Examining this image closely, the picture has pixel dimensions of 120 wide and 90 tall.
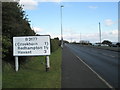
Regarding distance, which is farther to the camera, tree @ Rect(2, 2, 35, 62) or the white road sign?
tree @ Rect(2, 2, 35, 62)

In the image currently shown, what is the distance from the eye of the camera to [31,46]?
1480 cm

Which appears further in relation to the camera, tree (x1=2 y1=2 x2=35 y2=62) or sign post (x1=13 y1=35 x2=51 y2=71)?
tree (x1=2 y1=2 x2=35 y2=62)

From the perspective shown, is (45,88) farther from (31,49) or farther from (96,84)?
(31,49)

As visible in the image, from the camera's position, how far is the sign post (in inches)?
578

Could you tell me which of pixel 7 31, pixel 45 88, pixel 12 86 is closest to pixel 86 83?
pixel 45 88

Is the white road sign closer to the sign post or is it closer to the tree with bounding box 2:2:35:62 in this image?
the sign post

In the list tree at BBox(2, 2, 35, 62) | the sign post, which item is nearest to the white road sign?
the sign post

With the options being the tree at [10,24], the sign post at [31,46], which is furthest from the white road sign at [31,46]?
the tree at [10,24]

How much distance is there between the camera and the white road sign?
14688mm

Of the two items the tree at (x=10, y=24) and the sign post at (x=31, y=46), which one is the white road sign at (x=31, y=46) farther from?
the tree at (x=10, y=24)

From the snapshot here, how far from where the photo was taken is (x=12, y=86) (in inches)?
379

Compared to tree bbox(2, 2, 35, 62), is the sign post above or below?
below

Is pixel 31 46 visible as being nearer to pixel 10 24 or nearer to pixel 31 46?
pixel 31 46

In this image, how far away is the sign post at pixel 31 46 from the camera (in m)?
14.7
